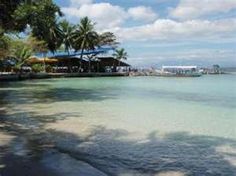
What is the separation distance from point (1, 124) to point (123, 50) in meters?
66.1

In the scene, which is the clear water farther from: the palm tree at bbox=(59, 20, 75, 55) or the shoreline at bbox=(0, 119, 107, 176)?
the palm tree at bbox=(59, 20, 75, 55)

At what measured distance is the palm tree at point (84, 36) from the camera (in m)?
65.0

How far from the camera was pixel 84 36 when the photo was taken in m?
64.9

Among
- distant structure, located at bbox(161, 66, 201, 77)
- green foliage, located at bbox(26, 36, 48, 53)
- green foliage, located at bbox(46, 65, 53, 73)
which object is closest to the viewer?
green foliage, located at bbox(26, 36, 48, 53)

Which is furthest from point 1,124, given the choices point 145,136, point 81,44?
point 81,44

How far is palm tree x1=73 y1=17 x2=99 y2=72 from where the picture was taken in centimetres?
6500

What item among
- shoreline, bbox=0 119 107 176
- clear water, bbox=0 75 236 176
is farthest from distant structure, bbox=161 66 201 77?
shoreline, bbox=0 119 107 176


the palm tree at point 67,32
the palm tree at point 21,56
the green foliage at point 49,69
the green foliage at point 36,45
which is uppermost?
the palm tree at point 67,32

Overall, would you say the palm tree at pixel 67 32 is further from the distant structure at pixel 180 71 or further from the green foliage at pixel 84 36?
the distant structure at pixel 180 71

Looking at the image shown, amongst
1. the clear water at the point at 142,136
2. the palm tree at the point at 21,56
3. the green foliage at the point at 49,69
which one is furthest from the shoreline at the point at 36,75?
the clear water at the point at 142,136

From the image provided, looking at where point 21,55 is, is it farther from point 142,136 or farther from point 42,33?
point 142,136

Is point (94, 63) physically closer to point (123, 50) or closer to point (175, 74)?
point (123, 50)

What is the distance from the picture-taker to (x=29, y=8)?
81.8 ft

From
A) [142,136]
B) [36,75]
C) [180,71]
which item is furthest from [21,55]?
[142,136]
